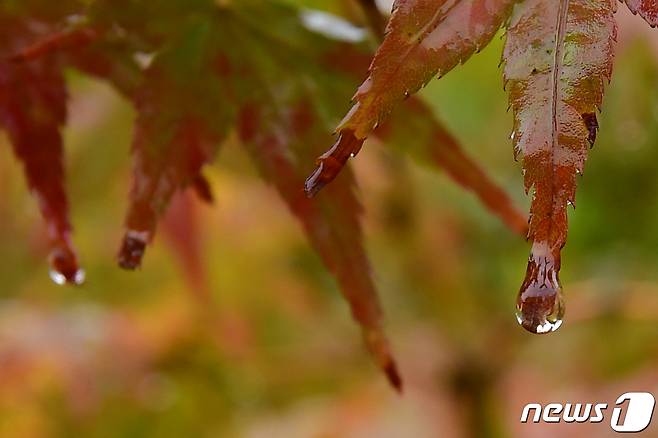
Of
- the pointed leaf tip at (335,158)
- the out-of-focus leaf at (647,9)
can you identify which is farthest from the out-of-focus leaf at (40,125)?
the out-of-focus leaf at (647,9)

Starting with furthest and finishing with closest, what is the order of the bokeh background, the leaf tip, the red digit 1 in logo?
the bokeh background < the red digit 1 in logo < the leaf tip

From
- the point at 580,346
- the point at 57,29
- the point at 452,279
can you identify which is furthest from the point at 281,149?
the point at 580,346

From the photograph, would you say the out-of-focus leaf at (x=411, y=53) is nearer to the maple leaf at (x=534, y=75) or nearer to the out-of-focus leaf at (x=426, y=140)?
the maple leaf at (x=534, y=75)

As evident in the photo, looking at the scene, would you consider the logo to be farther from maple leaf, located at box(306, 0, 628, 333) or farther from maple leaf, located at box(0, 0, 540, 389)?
maple leaf, located at box(306, 0, 628, 333)

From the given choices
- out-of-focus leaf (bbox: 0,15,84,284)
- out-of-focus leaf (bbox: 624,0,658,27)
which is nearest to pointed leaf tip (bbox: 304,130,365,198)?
out-of-focus leaf (bbox: 624,0,658,27)

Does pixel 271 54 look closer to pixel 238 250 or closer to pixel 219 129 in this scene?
pixel 219 129
